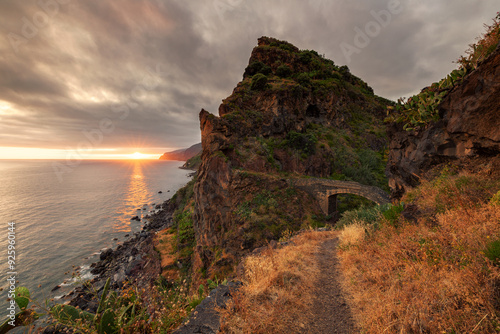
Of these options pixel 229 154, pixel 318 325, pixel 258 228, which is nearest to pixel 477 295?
pixel 318 325

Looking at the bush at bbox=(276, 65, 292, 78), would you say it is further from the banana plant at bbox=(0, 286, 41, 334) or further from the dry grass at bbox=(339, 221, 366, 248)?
the banana plant at bbox=(0, 286, 41, 334)

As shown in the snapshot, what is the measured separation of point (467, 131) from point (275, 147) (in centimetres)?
2489

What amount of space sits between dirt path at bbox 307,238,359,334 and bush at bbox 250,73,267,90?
3285 cm

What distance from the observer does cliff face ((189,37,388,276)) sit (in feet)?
67.2

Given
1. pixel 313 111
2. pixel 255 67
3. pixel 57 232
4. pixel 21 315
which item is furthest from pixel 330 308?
pixel 57 232

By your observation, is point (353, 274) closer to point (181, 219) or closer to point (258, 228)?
point (258, 228)

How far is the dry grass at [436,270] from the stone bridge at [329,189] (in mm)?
12692

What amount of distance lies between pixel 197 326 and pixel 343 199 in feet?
84.3

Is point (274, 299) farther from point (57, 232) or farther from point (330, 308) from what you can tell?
point (57, 232)

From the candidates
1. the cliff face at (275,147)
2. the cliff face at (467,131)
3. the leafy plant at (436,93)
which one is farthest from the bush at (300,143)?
the cliff face at (467,131)

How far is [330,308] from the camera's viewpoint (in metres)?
4.62

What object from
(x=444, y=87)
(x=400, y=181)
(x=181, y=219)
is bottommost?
(x=181, y=219)

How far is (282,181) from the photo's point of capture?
892 inches

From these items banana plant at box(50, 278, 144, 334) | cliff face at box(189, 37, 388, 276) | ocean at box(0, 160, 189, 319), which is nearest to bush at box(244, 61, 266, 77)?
cliff face at box(189, 37, 388, 276)
